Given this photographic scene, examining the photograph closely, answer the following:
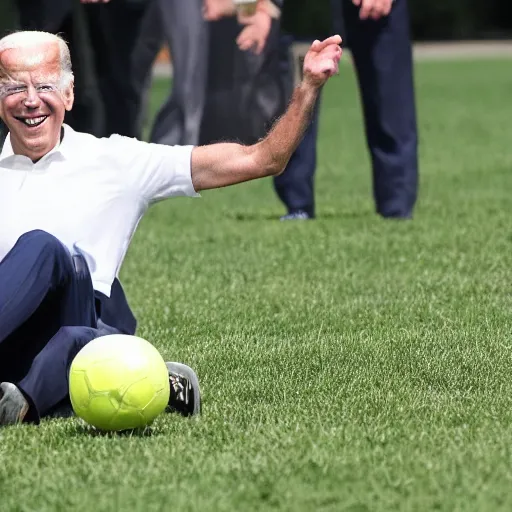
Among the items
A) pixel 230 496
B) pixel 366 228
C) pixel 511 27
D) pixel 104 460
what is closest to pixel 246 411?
pixel 104 460

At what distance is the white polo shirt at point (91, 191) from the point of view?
5.41m

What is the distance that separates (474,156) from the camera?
663 inches

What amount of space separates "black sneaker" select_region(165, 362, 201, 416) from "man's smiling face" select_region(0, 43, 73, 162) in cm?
96

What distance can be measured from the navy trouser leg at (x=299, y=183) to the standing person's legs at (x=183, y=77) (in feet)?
6.23

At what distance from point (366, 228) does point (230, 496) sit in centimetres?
680

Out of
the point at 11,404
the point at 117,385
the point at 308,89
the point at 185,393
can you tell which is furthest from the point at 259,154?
the point at 11,404

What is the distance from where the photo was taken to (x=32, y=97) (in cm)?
543

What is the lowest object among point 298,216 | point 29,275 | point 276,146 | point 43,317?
point 298,216

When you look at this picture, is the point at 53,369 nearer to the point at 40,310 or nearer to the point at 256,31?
the point at 40,310

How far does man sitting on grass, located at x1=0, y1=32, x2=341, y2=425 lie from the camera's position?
5.27 meters

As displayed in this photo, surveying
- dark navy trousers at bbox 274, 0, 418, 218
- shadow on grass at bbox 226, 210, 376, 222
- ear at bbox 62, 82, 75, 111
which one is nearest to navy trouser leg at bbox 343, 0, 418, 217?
dark navy trousers at bbox 274, 0, 418, 218

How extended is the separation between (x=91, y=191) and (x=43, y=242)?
434 mm

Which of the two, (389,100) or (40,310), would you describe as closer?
(40,310)

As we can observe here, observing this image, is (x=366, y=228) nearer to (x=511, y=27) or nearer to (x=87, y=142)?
(x=87, y=142)
